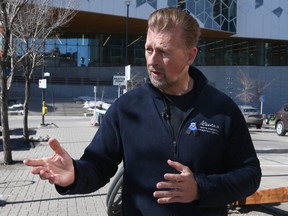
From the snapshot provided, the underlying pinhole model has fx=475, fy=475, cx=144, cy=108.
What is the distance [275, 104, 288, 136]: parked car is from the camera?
24.8 meters

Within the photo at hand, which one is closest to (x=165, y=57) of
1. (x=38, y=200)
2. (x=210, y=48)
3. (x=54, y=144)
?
(x=54, y=144)

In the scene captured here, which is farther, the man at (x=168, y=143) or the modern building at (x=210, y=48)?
the modern building at (x=210, y=48)

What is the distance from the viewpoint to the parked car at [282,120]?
24812 mm

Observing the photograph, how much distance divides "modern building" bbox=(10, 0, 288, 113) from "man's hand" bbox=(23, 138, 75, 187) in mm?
50765

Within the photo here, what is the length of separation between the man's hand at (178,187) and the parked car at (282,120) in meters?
23.5

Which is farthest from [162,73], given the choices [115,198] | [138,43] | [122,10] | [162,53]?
[138,43]

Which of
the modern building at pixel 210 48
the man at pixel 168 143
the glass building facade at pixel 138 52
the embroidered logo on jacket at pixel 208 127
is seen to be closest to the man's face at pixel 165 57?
the man at pixel 168 143

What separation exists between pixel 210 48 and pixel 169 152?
62.9 metres

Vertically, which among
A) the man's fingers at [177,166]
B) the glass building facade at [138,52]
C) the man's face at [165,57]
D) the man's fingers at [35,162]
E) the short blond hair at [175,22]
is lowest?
the man's fingers at [35,162]

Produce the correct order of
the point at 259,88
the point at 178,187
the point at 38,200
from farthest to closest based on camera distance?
the point at 259,88 < the point at 38,200 < the point at 178,187

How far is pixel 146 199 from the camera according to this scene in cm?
238

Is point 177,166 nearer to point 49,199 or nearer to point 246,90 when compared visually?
point 49,199

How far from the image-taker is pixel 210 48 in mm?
64125

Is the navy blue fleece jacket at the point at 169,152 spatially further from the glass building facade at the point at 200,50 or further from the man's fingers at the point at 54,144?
the glass building facade at the point at 200,50
